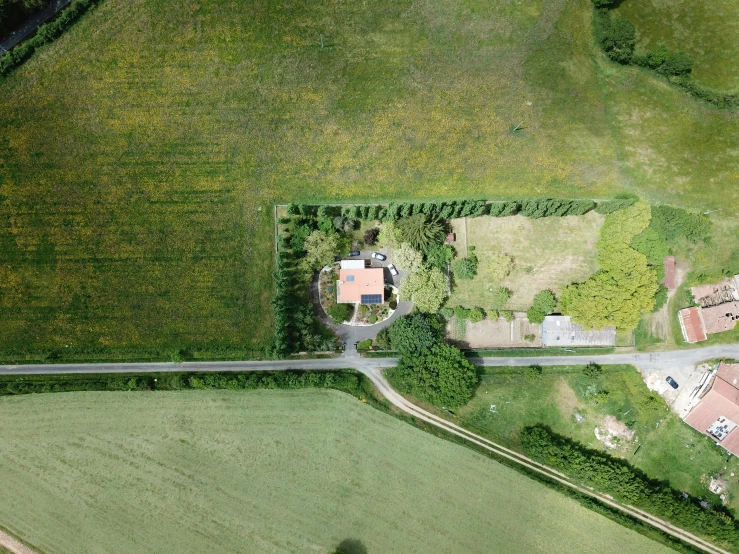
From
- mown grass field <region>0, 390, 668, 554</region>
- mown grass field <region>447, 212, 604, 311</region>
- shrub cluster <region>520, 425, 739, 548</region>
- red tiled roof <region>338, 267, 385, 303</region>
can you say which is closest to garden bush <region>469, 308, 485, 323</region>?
mown grass field <region>447, 212, 604, 311</region>

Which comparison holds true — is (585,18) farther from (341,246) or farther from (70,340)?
(70,340)

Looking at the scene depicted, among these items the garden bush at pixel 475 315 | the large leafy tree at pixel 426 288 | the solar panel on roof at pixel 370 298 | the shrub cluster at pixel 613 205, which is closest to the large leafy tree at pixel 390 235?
the large leafy tree at pixel 426 288

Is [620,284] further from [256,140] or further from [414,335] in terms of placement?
[256,140]

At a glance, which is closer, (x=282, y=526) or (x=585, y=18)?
(x=282, y=526)

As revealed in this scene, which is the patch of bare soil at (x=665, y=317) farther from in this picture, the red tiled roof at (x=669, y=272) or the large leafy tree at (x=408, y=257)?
the large leafy tree at (x=408, y=257)

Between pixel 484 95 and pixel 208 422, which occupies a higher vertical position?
pixel 484 95

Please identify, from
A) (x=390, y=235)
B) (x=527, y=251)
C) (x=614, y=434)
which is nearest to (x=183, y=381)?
(x=390, y=235)

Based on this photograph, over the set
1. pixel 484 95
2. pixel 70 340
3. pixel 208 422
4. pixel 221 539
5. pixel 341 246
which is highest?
pixel 484 95

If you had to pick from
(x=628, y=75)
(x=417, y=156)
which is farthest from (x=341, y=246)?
(x=628, y=75)
